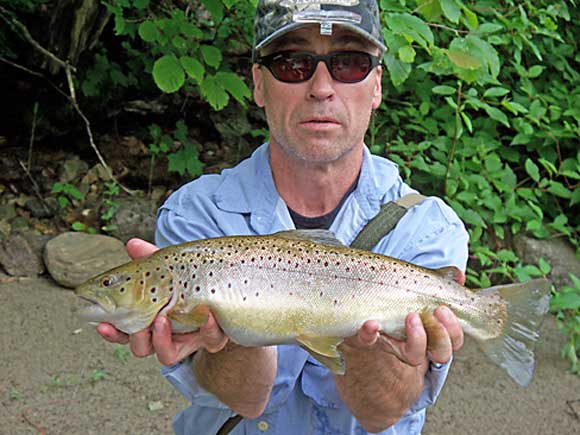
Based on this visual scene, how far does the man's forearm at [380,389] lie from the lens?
6.98 feet

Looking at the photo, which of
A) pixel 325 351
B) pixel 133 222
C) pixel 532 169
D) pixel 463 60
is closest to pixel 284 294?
pixel 325 351

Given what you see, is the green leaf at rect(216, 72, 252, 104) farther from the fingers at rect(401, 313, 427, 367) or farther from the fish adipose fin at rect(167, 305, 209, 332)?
the fingers at rect(401, 313, 427, 367)

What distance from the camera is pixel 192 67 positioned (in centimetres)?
402

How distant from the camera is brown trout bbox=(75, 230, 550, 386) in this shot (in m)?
1.95

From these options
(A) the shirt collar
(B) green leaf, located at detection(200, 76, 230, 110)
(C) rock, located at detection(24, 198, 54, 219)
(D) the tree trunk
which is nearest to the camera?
(A) the shirt collar

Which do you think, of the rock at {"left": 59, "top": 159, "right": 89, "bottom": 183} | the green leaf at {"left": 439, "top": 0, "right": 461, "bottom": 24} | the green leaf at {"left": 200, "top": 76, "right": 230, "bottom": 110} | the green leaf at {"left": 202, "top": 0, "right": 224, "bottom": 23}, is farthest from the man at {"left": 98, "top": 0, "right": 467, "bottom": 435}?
the rock at {"left": 59, "top": 159, "right": 89, "bottom": 183}

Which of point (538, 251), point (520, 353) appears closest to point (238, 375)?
point (520, 353)

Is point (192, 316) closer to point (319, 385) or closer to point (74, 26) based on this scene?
point (319, 385)

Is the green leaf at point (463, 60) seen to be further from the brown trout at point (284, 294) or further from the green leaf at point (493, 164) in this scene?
the brown trout at point (284, 294)

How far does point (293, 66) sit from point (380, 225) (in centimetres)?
62

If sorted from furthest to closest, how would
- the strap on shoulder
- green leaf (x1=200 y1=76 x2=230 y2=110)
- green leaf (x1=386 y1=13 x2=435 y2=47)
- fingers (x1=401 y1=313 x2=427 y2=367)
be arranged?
1. green leaf (x1=200 y1=76 x2=230 y2=110)
2. green leaf (x1=386 y1=13 x2=435 y2=47)
3. the strap on shoulder
4. fingers (x1=401 y1=313 x2=427 y2=367)

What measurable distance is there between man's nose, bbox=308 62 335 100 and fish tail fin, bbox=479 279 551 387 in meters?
0.84

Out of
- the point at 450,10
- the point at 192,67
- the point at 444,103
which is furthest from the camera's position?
the point at 444,103

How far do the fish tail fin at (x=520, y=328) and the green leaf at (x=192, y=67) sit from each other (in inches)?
97.6
